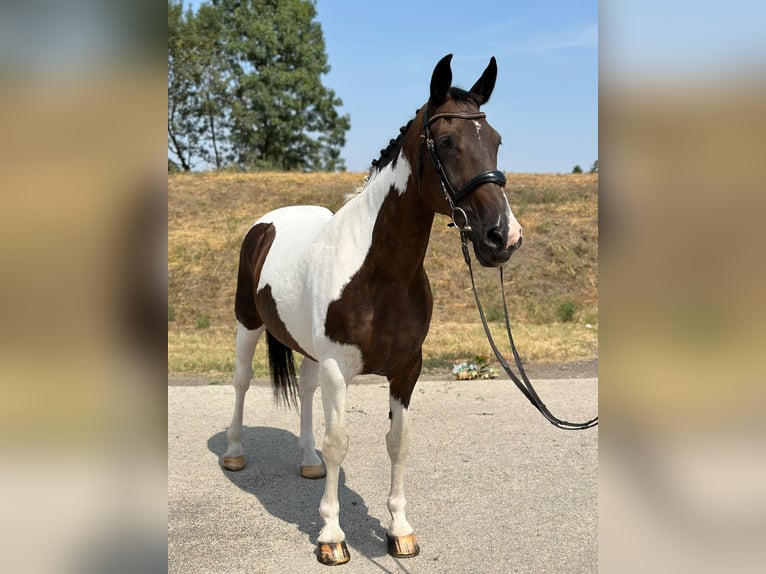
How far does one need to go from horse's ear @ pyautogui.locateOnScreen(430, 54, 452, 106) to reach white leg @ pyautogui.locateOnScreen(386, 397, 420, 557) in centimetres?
181

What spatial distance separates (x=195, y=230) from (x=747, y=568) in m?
15.9

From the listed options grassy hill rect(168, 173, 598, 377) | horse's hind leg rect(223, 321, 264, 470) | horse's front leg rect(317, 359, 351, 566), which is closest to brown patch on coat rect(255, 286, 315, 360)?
horse's front leg rect(317, 359, 351, 566)

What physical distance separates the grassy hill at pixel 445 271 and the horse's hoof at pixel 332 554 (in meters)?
4.80

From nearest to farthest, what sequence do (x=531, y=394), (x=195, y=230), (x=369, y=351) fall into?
(x=531, y=394)
(x=369, y=351)
(x=195, y=230)

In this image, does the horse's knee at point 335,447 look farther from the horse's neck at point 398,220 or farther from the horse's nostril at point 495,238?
the horse's nostril at point 495,238

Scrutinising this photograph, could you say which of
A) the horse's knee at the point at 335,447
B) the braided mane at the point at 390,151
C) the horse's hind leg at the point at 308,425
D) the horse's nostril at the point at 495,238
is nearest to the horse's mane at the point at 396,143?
the braided mane at the point at 390,151

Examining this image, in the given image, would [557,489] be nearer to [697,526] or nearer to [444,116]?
[444,116]

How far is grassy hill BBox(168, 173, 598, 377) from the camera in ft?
31.4

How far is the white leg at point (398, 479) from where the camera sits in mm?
3574

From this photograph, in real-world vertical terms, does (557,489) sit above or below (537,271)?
below

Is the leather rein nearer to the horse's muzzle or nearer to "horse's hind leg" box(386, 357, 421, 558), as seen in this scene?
the horse's muzzle

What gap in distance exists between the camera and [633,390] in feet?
3.07

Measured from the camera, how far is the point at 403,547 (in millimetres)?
3535

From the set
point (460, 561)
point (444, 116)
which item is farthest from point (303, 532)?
point (444, 116)
